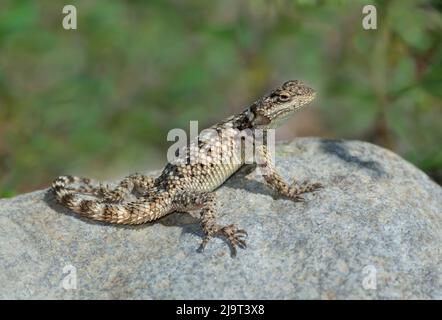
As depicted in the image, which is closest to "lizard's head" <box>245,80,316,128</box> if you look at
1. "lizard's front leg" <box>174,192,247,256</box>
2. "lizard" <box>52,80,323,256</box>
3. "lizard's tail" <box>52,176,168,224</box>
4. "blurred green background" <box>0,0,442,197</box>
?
"lizard" <box>52,80,323,256</box>

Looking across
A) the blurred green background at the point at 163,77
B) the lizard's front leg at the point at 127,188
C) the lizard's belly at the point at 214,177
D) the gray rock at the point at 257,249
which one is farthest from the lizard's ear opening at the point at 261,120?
the blurred green background at the point at 163,77

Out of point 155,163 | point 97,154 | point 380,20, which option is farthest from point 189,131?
point 380,20

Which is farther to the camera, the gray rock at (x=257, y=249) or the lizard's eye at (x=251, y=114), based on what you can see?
the lizard's eye at (x=251, y=114)

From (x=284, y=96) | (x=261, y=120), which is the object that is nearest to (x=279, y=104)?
(x=284, y=96)

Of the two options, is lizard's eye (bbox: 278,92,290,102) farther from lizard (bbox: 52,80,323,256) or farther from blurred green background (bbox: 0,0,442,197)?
blurred green background (bbox: 0,0,442,197)

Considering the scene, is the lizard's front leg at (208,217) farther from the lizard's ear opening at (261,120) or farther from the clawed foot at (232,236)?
the lizard's ear opening at (261,120)
